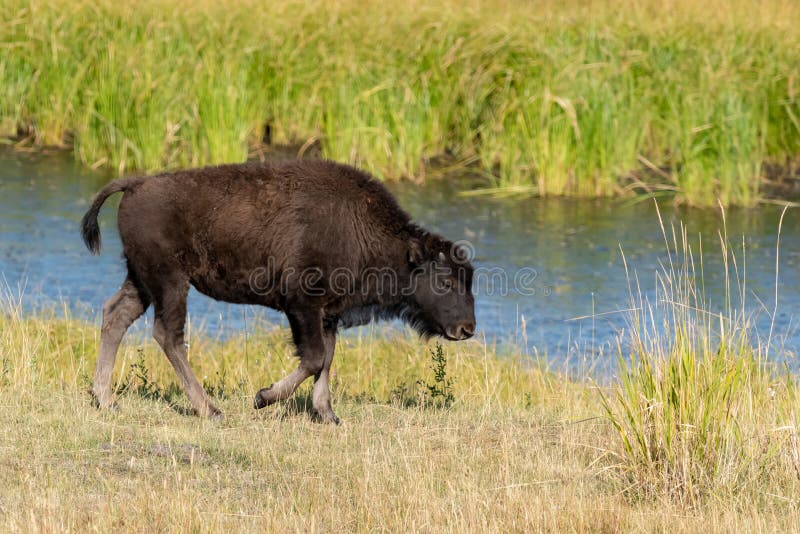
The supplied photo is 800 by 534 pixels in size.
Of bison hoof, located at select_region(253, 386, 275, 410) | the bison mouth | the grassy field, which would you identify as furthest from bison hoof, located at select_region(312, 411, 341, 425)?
the grassy field

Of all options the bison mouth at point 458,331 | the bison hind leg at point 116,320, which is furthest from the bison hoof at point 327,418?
the bison hind leg at point 116,320

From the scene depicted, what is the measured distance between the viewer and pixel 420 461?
21.4 ft

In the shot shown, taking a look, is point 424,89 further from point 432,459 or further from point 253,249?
point 432,459

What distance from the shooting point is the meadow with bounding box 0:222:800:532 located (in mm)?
5727

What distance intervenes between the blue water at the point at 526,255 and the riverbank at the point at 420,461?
326 centimetres

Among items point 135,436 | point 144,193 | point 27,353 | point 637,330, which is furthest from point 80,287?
point 637,330

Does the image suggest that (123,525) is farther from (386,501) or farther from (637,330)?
(637,330)

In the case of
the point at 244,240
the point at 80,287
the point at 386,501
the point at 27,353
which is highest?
the point at 244,240

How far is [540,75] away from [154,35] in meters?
5.19

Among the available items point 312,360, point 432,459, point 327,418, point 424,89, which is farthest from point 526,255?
point 432,459

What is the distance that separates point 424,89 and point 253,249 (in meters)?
9.71

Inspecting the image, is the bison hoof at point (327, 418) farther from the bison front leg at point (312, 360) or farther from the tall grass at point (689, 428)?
the tall grass at point (689, 428)

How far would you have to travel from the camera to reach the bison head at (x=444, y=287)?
27.2 ft

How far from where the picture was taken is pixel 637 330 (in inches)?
261
